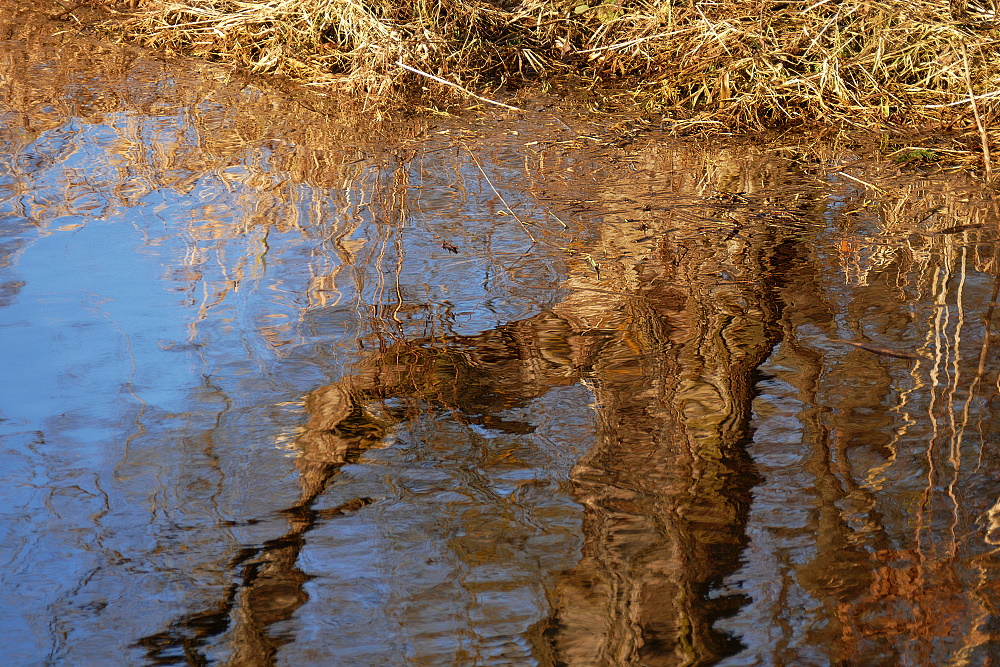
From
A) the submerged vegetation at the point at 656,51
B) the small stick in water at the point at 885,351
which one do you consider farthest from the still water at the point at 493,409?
the submerged vegetation at the point at 656,51

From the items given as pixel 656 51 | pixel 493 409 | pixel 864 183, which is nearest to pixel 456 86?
pixel 656 51

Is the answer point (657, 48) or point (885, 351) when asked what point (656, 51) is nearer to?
point (657, 48)

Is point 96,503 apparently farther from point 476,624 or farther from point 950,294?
point 950,294

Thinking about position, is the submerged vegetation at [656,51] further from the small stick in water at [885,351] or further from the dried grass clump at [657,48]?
the small stick in water at [885,351]

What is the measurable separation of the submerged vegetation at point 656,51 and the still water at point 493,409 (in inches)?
22.9

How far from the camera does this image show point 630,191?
3588 mm

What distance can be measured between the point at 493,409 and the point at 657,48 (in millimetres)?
3081

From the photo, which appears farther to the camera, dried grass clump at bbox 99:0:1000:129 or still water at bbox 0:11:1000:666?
Result: dried grass clump at bbox 99:0:1000:129

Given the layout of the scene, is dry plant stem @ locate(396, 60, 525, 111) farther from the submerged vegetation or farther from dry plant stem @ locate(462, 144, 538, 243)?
dry plant stem @ locate(462, 144, 538, 243)

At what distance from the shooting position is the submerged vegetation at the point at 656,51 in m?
4.30

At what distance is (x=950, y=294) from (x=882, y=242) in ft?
1.26

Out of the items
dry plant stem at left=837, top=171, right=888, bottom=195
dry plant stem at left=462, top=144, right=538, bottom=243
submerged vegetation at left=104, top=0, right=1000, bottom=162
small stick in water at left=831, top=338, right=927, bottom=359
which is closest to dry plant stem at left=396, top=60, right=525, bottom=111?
submerged vegetation at left=104, top=0, right=1000, bottom=162

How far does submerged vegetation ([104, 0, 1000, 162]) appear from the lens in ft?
14.1

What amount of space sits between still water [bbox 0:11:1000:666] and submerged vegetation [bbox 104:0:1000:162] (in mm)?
582
